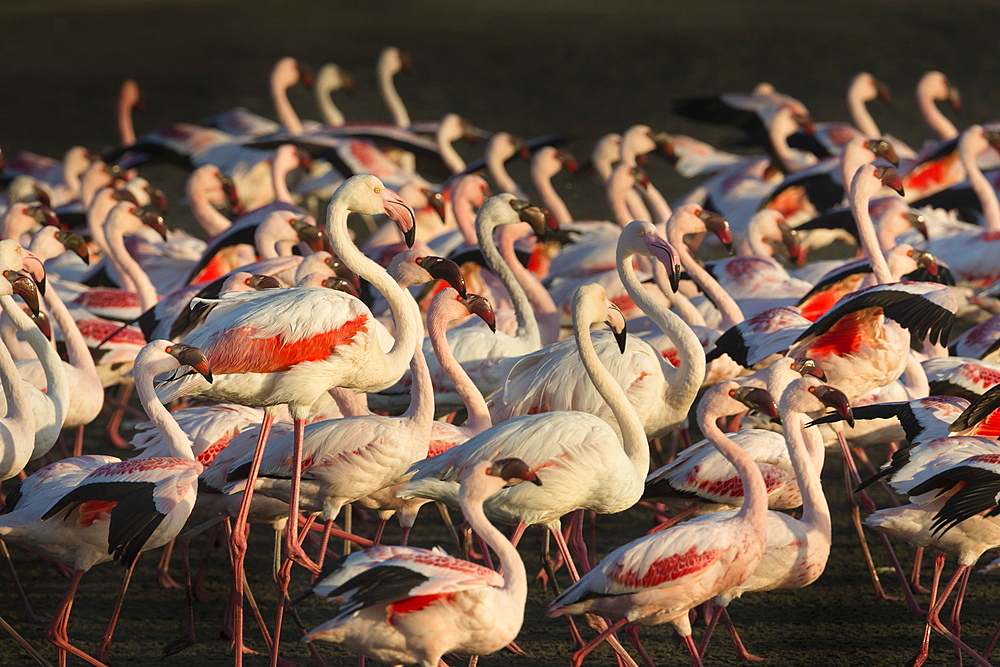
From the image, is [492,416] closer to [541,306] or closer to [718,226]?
[541,306]

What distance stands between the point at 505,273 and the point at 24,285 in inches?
95.8

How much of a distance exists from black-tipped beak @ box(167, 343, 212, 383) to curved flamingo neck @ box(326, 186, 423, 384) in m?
0.76

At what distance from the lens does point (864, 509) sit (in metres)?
6.69

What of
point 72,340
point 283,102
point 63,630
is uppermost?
point 72,340

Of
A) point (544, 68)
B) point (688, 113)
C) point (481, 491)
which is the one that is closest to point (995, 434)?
point (481, 491)

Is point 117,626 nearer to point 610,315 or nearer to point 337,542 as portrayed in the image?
point 337,542

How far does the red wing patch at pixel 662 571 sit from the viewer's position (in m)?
4.49

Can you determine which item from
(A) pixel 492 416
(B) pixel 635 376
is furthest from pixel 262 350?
(B) pixel 635 376

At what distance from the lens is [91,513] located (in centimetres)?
497

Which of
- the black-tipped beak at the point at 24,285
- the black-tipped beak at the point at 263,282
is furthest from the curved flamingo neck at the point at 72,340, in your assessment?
the black-tipped beak at the point at 263,282

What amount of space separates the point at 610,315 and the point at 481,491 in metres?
1.48

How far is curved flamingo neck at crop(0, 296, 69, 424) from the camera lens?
600 centimetres

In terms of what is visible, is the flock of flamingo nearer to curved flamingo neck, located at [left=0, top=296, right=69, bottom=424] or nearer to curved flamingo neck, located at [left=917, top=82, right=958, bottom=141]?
curved flamingo neck, located at [left=0, top=296, right=69, bottom=424]

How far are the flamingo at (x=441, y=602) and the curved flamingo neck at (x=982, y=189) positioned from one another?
242 inches
